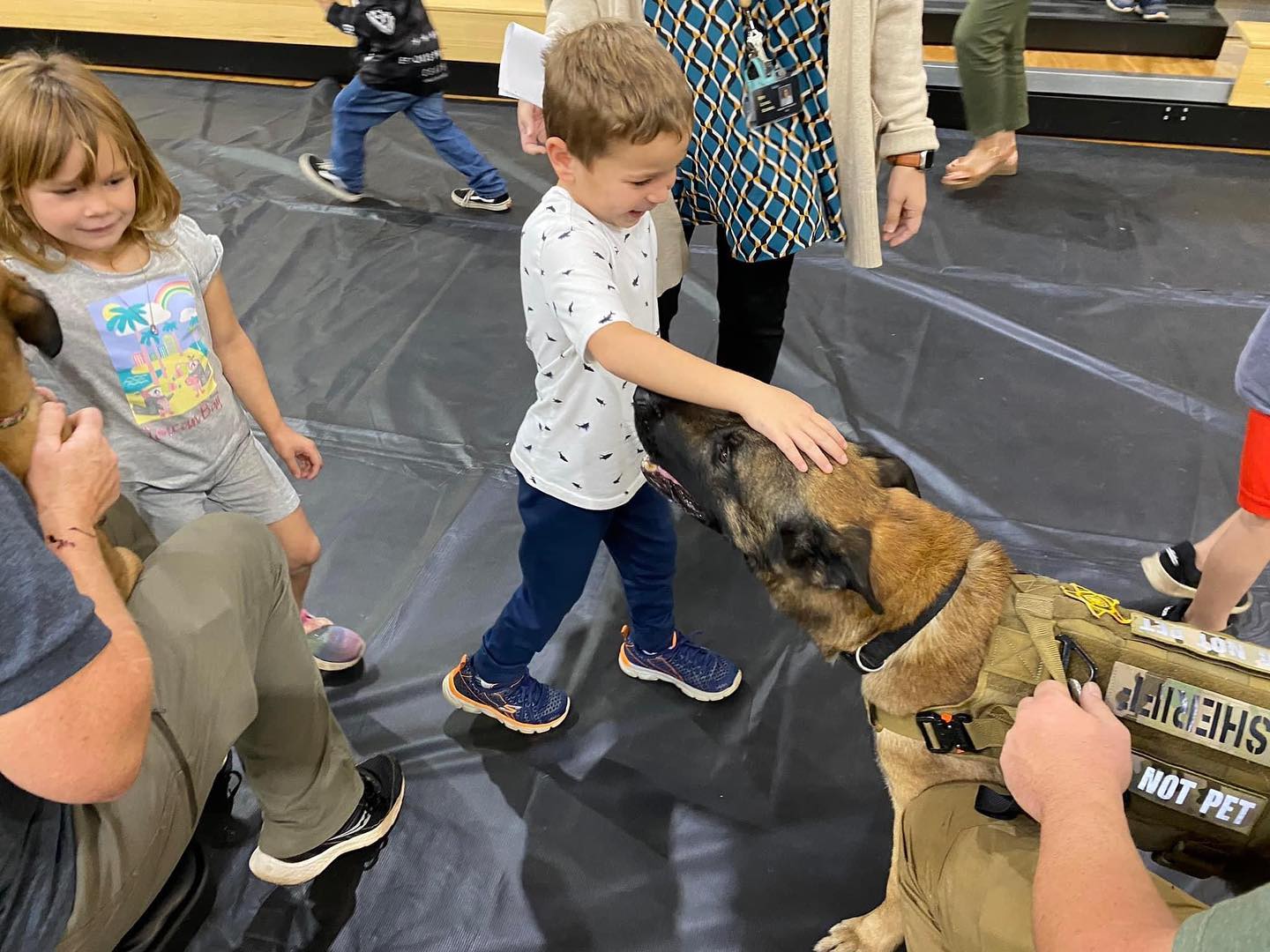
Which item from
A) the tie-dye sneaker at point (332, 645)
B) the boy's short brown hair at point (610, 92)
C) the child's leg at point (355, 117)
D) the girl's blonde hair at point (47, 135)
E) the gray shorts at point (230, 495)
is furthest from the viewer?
the child's leg at point (355, 117)

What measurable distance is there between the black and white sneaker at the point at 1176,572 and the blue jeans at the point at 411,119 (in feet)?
11.0

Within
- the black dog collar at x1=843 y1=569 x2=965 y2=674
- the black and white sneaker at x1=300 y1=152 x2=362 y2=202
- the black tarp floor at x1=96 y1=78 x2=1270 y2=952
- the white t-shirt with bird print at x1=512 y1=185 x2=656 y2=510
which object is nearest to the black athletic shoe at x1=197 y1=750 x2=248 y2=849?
the black tarp floor at x1=96 y1=78 x2=1270 y2=952

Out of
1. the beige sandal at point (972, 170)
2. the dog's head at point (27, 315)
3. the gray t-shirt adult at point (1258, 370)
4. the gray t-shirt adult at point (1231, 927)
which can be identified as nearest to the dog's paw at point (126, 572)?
the dog's head at point (27, 315)

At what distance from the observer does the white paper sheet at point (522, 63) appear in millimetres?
1909

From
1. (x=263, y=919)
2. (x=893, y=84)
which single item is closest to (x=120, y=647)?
(x=263, y=919)

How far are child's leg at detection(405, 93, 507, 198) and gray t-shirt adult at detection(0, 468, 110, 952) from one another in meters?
3.57

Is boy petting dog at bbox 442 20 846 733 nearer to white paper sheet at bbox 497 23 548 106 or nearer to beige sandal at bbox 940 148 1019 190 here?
white paper sheet at bbox 497 23 548 106

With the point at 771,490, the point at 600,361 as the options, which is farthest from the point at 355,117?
the point at 771,490

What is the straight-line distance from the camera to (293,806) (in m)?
1.91

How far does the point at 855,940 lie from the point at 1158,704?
866mm

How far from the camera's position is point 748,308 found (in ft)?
7.99

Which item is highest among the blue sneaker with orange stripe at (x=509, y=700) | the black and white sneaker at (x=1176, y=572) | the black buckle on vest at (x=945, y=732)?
the black buckle on vest at (x=945, y=732)

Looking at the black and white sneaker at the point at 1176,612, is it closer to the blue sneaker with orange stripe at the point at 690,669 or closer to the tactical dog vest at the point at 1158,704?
the tactical dog vest at the point at 1158,704

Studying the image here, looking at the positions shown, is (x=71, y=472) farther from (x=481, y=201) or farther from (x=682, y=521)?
(x=481, y=201)
